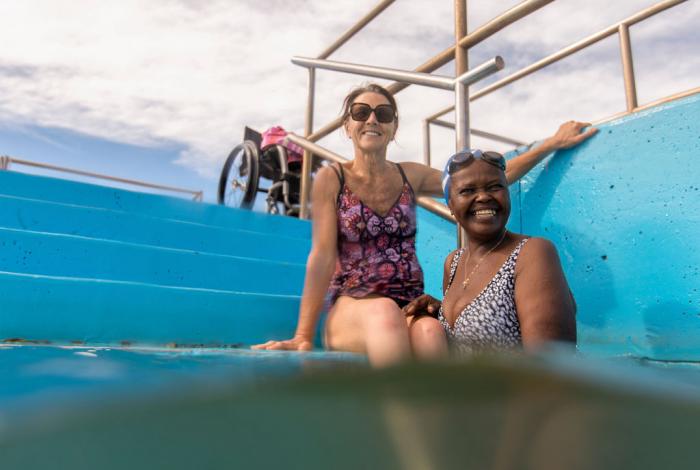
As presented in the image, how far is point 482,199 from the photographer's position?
1.18 meters

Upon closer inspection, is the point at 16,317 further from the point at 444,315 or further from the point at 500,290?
the point at 500,290

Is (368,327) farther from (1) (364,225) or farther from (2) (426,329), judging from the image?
(1) (364,225)

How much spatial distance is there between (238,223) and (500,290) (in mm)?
2123

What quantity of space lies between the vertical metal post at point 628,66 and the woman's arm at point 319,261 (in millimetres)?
1127

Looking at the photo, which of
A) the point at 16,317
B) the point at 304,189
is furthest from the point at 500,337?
the point at 304,189

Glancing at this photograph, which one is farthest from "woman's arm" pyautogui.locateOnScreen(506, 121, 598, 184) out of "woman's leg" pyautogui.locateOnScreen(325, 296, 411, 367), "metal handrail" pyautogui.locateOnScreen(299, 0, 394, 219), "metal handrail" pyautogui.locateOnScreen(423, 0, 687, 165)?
"metal handrail" pyautogui.locateOnScreen(299, 0, 394, 219)

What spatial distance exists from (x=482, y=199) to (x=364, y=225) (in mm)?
417

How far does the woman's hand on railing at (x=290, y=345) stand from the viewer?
4.29 feet

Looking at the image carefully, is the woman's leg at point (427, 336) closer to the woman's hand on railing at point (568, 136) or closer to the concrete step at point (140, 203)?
the woman's hand on railing at point (568, 136)

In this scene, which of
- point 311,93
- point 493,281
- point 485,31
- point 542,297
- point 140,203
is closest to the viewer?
point 542,297

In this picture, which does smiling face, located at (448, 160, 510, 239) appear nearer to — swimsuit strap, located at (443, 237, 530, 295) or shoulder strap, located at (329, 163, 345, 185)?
swimsuit strap, located at (443, 237, 530, 295)

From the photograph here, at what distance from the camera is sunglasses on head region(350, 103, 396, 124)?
159cm

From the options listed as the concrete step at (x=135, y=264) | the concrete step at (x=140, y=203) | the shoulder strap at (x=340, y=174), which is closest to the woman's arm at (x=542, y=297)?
the shoulder strap at (x=340, y=174)

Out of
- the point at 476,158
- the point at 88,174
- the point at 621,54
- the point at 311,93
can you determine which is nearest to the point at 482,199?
the point at 476,158
